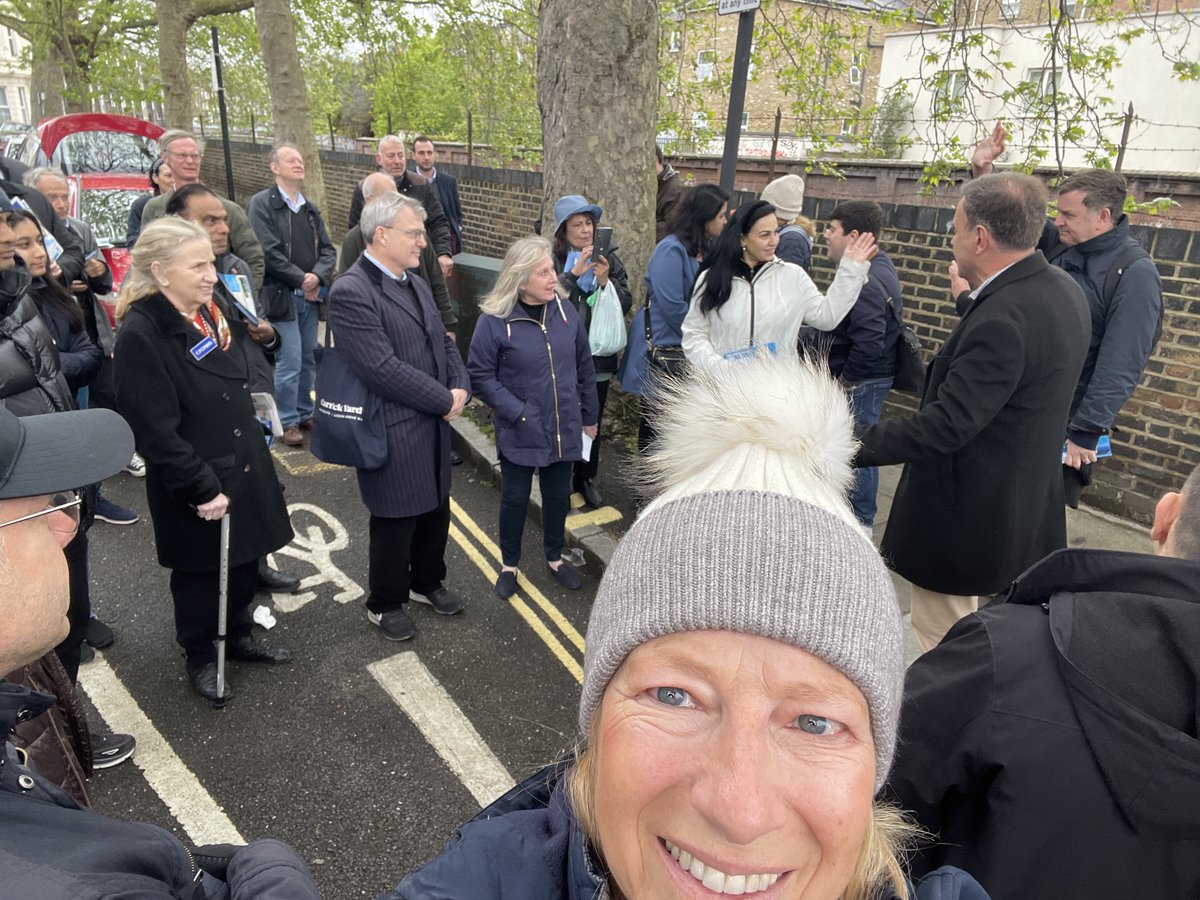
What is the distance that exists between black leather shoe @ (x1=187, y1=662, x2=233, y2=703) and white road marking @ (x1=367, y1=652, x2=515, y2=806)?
678 millimetres

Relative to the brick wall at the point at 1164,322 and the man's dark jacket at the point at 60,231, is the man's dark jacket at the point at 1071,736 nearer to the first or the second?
the brick wall at the point at 1164,322

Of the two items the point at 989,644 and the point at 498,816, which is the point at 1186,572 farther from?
the point at 498,816

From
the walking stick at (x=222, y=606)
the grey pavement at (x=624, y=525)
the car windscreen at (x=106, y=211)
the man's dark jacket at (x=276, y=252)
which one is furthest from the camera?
the car windscreen at (x=106, y=211)

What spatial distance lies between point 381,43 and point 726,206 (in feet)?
31.8

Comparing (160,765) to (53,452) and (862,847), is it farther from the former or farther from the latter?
(862,847)

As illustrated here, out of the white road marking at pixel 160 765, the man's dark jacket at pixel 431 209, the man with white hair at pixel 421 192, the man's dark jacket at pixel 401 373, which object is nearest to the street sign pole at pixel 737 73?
the man's dark jacket at pixel 401 373

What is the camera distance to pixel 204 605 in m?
3.46

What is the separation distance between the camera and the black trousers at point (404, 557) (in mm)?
3889

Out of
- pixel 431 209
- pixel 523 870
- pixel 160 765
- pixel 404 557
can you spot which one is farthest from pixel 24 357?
pixel 431 209

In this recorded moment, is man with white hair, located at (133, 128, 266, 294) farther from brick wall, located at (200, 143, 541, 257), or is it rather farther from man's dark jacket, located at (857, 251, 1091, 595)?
man's dark jacket, located at (857, 251, 1091, 595)

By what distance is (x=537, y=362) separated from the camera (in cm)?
404

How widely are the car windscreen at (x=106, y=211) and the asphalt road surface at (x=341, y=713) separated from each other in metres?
6.08

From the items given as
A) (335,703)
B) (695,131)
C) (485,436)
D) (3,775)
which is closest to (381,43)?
(695,131)

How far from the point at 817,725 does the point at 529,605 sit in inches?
139
